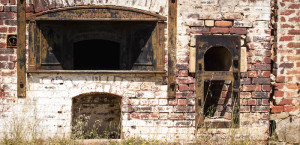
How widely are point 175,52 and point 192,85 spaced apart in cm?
58

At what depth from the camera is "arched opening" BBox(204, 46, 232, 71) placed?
171 inches

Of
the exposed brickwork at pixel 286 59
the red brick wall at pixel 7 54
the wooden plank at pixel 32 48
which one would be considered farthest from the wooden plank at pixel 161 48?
the red brick wall at pixel 7 54

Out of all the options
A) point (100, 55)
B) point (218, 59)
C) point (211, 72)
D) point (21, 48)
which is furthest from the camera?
point (100, 55)

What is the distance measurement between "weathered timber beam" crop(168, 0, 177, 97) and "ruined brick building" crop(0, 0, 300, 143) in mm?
15

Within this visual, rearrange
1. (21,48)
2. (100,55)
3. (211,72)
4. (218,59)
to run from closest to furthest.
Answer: (21,48)
(211,72)
(218,59)
(100,55)

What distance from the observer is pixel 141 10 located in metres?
4.07

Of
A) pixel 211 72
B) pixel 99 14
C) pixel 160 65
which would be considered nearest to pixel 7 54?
pixel 99 14

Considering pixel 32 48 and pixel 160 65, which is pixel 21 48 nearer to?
pixel 32 48

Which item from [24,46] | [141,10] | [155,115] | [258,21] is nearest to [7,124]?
[24,46]

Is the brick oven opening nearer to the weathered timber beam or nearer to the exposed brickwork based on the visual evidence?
the weathered timber beam

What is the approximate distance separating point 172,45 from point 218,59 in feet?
3.52

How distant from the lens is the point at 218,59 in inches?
186

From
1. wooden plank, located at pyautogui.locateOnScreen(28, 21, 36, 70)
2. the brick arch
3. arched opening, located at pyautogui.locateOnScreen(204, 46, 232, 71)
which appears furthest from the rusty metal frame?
wooden plank, located at pyautogui.locateOnScreen(28, 21, 36, 70)

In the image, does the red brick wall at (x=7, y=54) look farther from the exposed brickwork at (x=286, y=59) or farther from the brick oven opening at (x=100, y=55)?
the exposed brickwork at (x=286, y=59)
